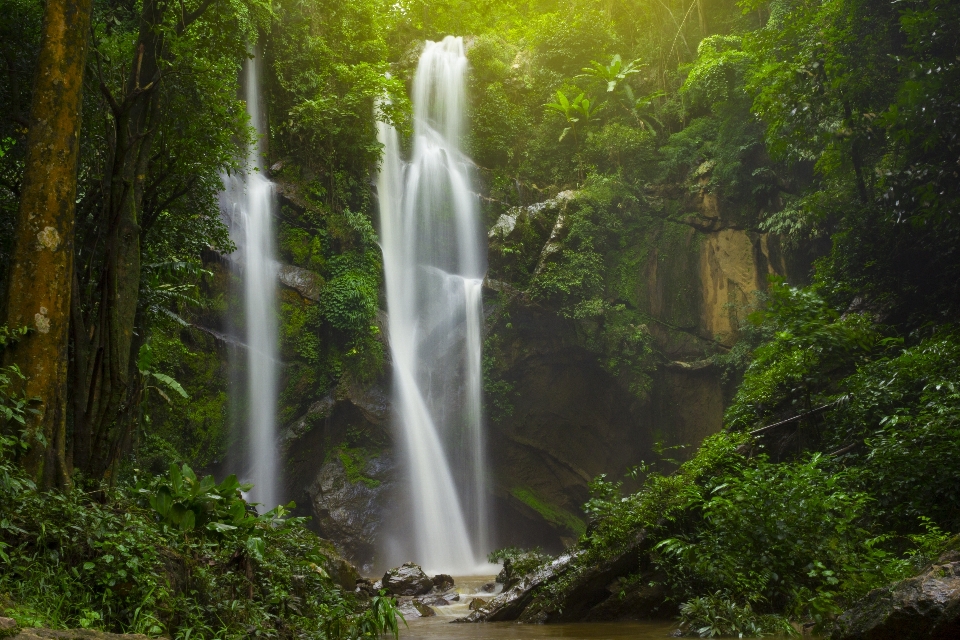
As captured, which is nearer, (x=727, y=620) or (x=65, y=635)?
(x=65, y=635)

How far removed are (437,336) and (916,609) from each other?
15.9 meters

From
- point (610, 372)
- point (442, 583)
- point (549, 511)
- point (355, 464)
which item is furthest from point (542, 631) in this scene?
point (610, 372)

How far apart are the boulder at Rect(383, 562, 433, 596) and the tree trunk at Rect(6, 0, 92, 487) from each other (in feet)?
22.9

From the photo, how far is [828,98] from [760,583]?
9.51 meters

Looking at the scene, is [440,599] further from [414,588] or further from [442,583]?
[442,583]

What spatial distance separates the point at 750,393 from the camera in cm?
1055

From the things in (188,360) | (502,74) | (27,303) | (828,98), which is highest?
(502,74)

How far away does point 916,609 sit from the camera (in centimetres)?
376

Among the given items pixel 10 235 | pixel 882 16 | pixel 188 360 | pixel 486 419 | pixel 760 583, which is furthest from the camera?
pixel 486 419

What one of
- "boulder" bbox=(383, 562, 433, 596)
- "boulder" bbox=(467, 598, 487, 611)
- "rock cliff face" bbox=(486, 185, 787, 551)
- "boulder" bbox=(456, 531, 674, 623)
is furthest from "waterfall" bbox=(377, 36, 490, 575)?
"boulder" bbox=(456, 531, 674, 623)

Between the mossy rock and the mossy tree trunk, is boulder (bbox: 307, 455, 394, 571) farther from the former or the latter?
the mossy rock

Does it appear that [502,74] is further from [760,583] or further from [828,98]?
[760,583]

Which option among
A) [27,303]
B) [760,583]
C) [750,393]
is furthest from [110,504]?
[750,393]

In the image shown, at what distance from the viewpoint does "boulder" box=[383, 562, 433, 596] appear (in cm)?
1123
